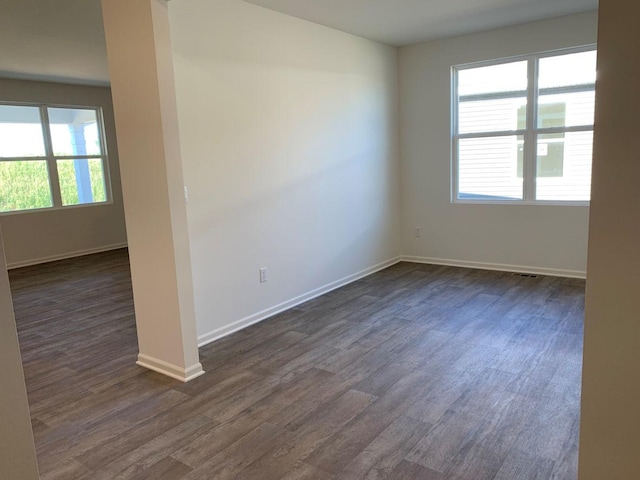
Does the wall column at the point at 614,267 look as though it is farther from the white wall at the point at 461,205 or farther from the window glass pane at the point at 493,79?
the window glass pane at the point at 493,79

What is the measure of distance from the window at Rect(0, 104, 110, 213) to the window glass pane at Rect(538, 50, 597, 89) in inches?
267

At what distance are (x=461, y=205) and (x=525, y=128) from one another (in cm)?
112

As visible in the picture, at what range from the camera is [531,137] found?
5.02 meters

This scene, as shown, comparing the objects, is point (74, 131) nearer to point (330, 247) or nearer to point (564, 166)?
point (330, 247)

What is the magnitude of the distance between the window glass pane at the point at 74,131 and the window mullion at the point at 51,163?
68 mm

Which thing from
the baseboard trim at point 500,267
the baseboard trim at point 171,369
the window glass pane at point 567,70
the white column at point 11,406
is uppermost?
the window glass pane at point 567,70

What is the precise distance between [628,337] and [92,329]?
3974mm

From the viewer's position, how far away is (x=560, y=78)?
479cm

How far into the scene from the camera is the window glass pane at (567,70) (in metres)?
4.64

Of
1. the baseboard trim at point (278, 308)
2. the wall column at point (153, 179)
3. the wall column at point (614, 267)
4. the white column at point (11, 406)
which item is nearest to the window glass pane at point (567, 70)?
the baseboard trim at point (278, 308)

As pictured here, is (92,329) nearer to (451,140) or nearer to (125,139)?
(125,139)

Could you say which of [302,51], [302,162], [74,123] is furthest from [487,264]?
[74,123]

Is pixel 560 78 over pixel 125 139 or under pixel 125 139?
over

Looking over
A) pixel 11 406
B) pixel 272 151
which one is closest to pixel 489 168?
pixel 272 151
